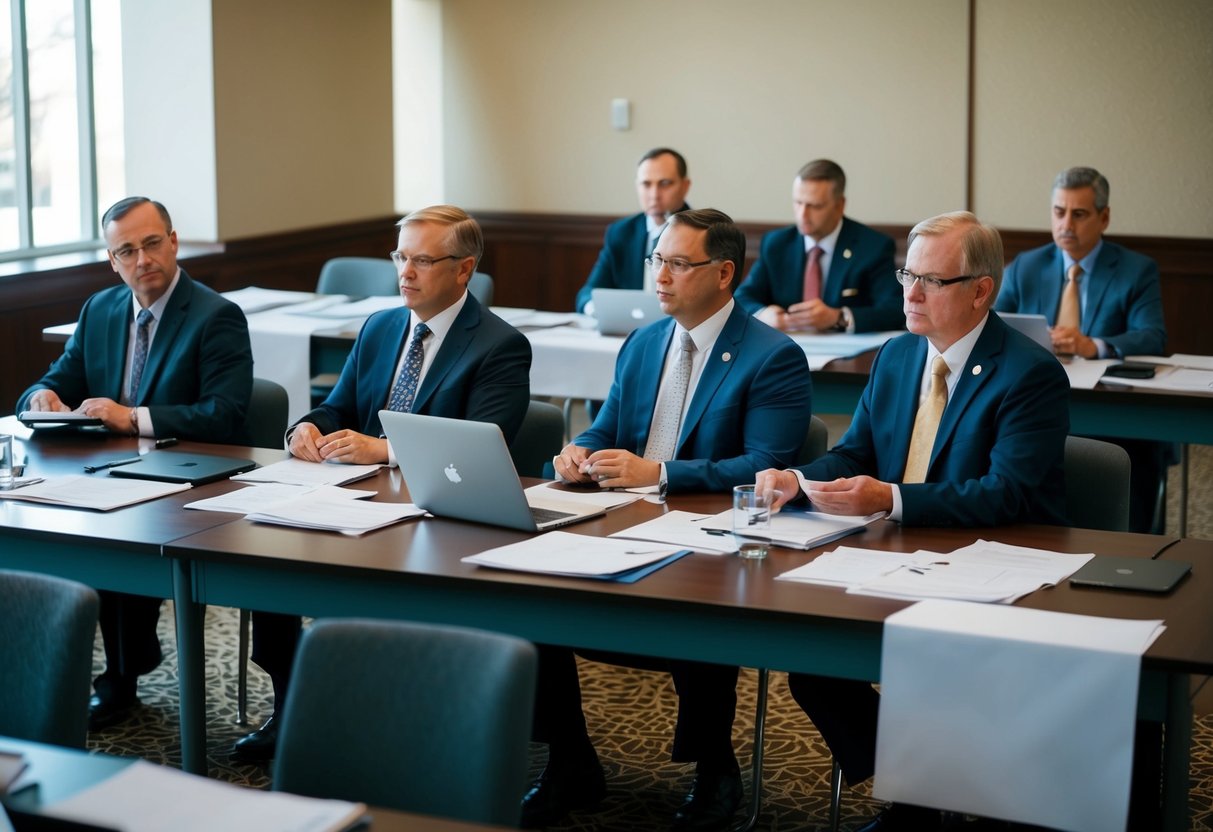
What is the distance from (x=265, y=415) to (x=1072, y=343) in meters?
2.63

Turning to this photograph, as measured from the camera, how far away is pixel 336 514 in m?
3.13

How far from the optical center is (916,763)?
95.5 inches

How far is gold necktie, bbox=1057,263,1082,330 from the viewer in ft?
17.6

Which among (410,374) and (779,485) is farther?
(410,374)

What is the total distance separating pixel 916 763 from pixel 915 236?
1313 mm

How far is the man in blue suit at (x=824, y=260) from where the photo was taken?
5840mm

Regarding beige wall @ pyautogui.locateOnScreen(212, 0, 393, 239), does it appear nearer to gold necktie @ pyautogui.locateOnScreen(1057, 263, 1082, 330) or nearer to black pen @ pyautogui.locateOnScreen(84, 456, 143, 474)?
black pen @ pyautogui.locateOnScreen(84, 456, 143, 474)

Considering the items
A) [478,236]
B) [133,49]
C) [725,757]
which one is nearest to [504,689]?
[725,757]

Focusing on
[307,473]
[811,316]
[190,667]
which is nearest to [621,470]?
[307,473]

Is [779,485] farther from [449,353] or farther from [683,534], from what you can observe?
[449,353]

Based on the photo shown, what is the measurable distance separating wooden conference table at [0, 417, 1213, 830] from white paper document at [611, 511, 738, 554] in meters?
0.05

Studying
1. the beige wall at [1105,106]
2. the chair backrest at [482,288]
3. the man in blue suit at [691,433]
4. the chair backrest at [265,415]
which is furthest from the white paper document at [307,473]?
the beige wall at [1105,106]

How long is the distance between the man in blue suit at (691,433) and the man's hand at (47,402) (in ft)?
5.00

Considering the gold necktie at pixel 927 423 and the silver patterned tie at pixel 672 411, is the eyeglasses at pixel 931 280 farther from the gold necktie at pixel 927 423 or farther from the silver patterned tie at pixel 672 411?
the silver patterned tie at pixel 672 411
